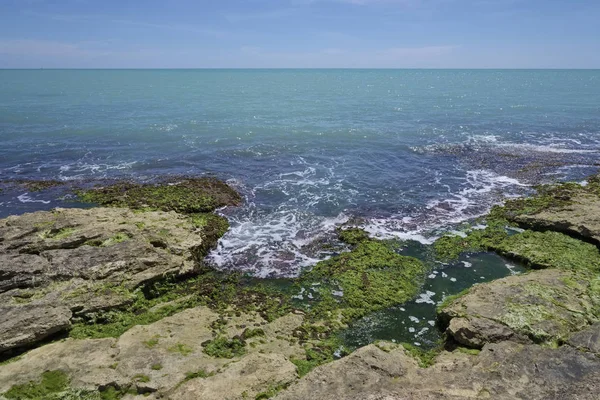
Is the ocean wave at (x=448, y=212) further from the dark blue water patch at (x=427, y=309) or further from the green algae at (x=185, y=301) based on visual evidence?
the green algae at (x=185, y=301)

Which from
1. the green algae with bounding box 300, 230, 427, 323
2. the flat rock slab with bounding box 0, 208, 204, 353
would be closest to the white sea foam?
the flat rock slab with bounding box 0, 208, 204, 353

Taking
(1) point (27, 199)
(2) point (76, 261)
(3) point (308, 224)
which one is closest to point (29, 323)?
(2) point (76, 261)

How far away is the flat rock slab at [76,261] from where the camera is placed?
1858cm

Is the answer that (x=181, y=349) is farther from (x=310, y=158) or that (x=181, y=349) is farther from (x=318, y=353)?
(x=310, y=158)

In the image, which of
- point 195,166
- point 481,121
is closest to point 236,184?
point 195,166

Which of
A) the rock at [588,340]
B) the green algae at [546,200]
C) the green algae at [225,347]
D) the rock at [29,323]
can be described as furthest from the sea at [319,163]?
the rock at [29,323]

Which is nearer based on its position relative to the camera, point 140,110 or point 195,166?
point 195,166

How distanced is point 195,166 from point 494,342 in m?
38.4

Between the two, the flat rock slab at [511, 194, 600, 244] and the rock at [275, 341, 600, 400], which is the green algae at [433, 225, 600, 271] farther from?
the rock at [275, 341, 600, 400]

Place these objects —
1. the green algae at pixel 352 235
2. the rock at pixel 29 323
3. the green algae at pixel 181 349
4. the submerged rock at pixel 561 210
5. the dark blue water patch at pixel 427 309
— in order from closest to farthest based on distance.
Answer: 1. the green algae at pixel 181 349
2. the rock at pixel 29 323
3. the dark blue water patch at pixel 427 309
4. the submerged rock at pixel 561 210
5. the green algae at pixel 352 235

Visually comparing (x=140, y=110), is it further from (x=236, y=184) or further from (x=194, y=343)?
(x=194, y=343)

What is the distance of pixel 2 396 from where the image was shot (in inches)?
553

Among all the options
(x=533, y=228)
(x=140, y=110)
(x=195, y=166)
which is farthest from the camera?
(x=140, y=110)

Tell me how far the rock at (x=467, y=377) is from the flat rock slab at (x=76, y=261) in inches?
481
